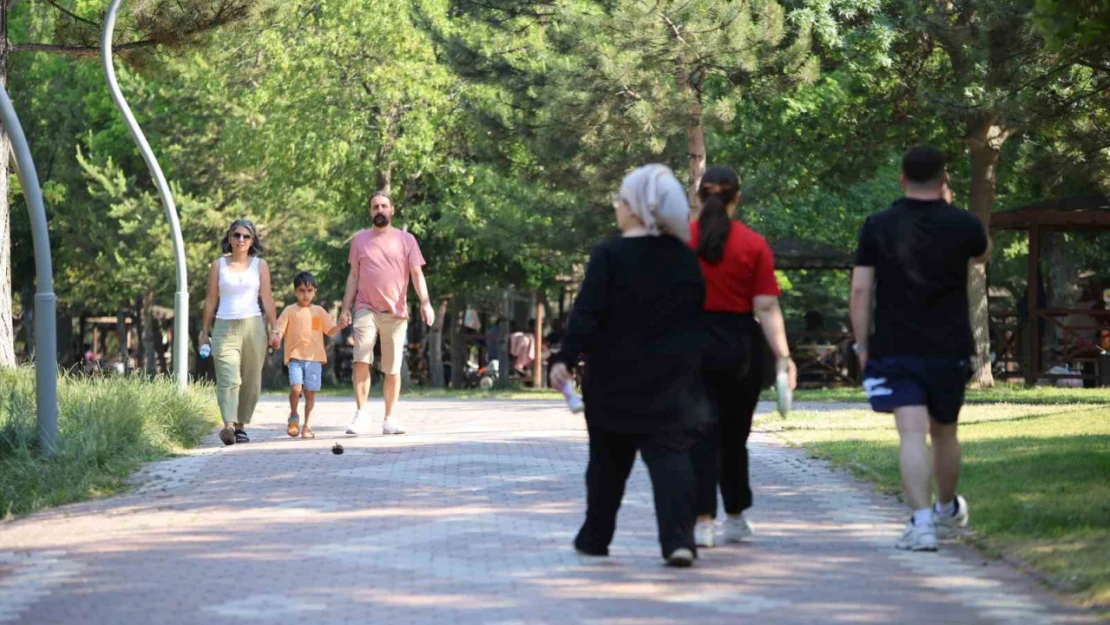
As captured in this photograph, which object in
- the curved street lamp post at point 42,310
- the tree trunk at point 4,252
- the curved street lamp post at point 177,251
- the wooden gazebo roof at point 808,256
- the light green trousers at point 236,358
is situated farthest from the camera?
the wooden gazebo roof at point 808,256

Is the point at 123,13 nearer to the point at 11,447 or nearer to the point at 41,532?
the point at 11,447

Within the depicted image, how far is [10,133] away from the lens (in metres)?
13.0

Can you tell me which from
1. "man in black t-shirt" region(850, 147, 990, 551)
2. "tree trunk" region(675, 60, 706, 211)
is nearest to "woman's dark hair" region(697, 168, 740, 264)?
"man in black t-shirt" region(850, 147, 990, 551)

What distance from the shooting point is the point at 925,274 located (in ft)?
26.8

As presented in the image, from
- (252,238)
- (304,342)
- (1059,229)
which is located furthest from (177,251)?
(1059,229)

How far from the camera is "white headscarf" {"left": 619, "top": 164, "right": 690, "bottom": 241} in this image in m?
7.61

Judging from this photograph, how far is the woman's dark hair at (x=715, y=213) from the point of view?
26.9ft

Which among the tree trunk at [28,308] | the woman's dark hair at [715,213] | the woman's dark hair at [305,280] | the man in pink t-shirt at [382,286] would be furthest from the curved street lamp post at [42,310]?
the tree trunk at [28,308]

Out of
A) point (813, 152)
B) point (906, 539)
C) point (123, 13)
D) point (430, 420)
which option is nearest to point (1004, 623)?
point (906, 539)

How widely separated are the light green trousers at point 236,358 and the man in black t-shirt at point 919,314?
7.43 m

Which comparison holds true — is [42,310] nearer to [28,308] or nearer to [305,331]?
[305,331]

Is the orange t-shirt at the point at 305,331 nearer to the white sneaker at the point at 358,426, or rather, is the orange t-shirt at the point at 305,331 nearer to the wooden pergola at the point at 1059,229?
the white sneaker at the point at 358,426

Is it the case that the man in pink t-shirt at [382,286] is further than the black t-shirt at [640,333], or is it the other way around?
the man in pink t-shirt at [382,286]

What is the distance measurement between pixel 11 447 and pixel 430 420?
6.28 m
